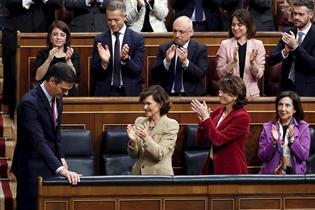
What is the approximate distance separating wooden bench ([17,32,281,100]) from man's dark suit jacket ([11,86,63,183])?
152 cm

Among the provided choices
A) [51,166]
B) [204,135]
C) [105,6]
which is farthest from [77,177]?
[105,6]

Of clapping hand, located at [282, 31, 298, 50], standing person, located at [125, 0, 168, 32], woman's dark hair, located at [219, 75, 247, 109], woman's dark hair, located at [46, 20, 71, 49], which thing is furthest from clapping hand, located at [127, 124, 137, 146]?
standing person, located at [125, 0, 168, 32]

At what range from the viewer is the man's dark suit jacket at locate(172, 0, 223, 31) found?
671cm

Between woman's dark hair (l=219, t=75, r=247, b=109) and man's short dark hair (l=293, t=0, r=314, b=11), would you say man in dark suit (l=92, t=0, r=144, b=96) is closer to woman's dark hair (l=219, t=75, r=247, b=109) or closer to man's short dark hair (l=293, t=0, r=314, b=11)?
man's short dark hair (l=293, t=0, r=314, b=11)

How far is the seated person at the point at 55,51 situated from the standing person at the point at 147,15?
710mm

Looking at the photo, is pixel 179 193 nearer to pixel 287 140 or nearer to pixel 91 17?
pixel 287 140

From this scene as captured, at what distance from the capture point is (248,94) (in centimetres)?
601

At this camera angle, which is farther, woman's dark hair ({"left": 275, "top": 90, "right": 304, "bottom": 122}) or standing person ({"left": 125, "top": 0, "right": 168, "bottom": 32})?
standing person ({"left": 125, "top": 0, "right": 168, "bottom": 32})

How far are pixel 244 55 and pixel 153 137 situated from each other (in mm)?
1335

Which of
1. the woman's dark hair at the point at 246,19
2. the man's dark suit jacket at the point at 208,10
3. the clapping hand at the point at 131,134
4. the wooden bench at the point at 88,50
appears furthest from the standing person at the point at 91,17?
the clapping hand at the point at 131,134

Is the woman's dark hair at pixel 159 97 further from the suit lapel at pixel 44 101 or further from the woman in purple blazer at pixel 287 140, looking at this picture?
the woman in purple blazer at pixel 287 140

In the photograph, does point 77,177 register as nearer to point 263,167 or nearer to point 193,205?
point 193,205

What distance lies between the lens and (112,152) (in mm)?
5461

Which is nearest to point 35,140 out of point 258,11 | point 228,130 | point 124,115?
point 228,130
